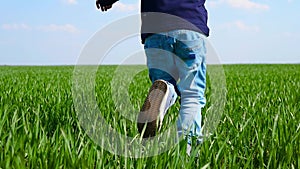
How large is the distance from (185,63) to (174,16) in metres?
0.25

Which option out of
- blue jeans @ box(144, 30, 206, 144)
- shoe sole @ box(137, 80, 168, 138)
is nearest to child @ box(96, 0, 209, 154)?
blue jeans @ box(144, 30, 206, 144)

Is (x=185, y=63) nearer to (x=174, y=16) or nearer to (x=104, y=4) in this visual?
(x=174, y=16)

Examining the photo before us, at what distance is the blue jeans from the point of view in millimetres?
2479

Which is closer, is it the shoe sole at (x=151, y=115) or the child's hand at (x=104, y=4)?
the shoe sole at (x=151, y=115)

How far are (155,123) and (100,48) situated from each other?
0.62 m

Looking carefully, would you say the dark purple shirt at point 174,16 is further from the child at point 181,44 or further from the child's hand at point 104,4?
the child's hand at point 104,4

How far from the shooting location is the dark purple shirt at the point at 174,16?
2.48 m

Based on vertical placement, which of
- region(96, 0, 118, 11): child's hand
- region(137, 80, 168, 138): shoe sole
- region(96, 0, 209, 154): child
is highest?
region(96, 0, 118, 11): child's hand

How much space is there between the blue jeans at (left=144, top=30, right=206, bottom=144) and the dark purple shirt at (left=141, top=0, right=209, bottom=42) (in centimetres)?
3

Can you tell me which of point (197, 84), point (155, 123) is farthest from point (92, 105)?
point (155, 123)

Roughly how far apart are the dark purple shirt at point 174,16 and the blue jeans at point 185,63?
3 centimetres

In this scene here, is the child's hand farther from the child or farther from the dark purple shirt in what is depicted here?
the dark purple shirt

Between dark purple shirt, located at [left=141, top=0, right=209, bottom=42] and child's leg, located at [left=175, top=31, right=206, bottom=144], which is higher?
dark purple shirt, located at [left=141, top=0, right=209, bottom=42]

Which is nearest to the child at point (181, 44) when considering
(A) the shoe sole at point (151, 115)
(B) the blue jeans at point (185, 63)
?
(B) the blue jeans at point (185, 63)
